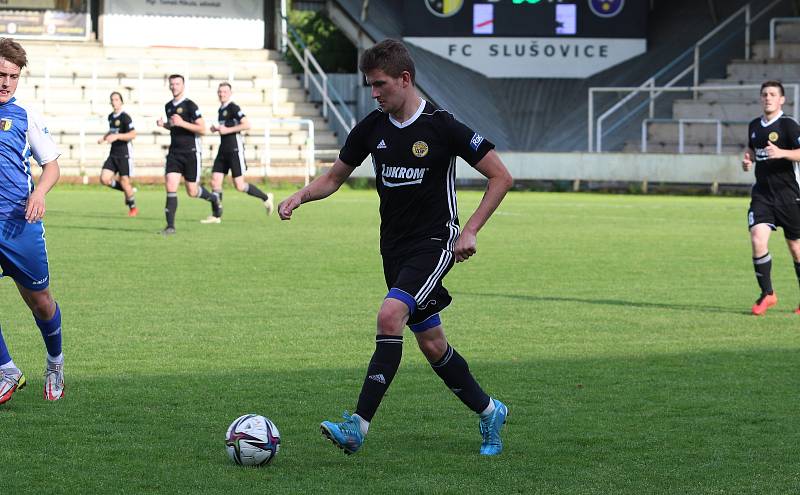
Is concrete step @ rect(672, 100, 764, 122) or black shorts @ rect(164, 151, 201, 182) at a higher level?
concrete step @ rect(672, 100, 764, 122)

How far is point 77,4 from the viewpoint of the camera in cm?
3934

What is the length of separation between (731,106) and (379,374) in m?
29.9

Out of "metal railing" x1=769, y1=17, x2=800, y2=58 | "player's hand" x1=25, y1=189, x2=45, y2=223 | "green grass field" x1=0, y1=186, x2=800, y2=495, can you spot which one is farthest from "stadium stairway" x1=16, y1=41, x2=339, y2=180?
"player's hand" x1=25, y1=189, x2=45, y2=223

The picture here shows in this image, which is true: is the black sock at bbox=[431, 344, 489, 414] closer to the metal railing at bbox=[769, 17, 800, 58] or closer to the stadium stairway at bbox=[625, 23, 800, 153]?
the stadium stairway at bbox=[625, 23, 800, 153]

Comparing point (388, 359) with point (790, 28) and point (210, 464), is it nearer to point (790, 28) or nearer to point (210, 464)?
point (210, 464)

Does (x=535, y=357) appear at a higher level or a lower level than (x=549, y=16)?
lower

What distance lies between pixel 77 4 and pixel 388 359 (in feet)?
117

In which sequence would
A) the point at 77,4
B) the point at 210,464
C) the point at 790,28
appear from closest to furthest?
the point at 210,464, the point at 790,28, the point at 77,4

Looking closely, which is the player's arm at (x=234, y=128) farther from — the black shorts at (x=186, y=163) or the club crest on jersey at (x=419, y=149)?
the club crest on jersey at (x=419, y=149)

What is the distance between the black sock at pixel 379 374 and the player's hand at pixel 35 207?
2.10 meters

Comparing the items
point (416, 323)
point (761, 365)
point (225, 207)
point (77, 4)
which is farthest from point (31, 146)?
point (77, 4)

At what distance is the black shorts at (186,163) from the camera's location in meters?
19.8

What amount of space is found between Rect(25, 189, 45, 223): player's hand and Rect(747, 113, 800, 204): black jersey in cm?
690

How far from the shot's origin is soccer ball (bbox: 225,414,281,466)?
575cm
